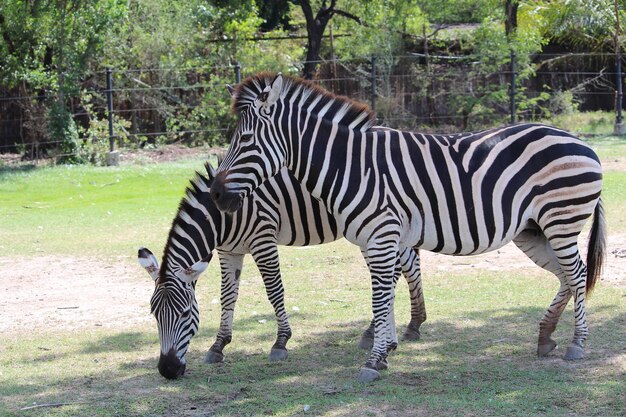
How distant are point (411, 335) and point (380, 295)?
1.17m

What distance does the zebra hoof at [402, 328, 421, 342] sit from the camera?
25.2 feet

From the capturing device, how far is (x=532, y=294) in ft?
29.8

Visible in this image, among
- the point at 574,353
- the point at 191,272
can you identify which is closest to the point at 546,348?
the point at 574,353

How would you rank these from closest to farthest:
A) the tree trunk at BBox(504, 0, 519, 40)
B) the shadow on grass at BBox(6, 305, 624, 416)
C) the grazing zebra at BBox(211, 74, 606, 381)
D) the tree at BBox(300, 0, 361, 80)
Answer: the shadow on grass at BBox(6, 305, 624, 416), the grazing zebra at BBox(211, 74, 606, 381), the tree at BBox(300, 0, 361, 80), the tree trunk at BBox(504, 0, 519, 40)

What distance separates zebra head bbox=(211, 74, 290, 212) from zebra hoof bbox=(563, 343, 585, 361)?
9.00 feet

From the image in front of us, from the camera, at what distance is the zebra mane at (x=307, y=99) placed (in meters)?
6.87

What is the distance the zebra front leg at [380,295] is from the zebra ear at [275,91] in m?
1.39

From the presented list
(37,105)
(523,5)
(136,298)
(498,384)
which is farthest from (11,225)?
(523,5)

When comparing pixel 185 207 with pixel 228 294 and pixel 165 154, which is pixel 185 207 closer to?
pixel 228 294

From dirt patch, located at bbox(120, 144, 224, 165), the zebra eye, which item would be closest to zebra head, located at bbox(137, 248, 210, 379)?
the zebra eye

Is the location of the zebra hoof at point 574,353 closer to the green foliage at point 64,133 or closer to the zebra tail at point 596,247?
the zebra tail at point 596,247

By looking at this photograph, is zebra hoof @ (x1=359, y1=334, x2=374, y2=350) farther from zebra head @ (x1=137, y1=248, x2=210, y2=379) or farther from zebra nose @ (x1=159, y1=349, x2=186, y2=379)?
zebra nose @ (x1=159, y1=349, x2=186, y2=379)

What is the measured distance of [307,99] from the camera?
22.8 ft

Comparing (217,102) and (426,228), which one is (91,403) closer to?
(426,228)
